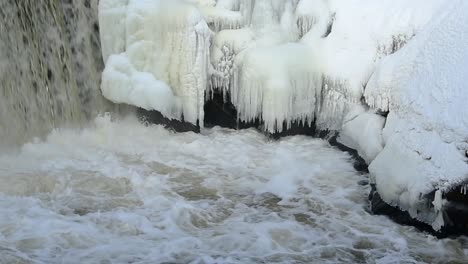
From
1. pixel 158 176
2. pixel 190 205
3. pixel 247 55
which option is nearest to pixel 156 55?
pixel 247 55

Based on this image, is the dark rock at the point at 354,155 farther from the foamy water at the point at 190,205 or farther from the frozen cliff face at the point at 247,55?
the frozen cliff face at the point at 247,55

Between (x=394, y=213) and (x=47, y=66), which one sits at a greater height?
(x=47, y=66)

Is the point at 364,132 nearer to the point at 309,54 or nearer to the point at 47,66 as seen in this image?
the point at 309,54

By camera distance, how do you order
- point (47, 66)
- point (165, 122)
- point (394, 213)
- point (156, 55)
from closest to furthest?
1. point (394, 213)
2. point (47, 66)
3. point (156, 55)
4. point (165, 122)

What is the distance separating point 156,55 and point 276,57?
1.36 meters

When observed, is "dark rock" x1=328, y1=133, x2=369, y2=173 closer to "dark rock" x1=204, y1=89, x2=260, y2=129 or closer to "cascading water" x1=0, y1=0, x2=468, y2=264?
"cascading water" x1=0, y1=0, x2=468, y2=264

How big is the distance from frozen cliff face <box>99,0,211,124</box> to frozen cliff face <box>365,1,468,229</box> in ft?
6.85

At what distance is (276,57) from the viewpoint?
6.50 meters

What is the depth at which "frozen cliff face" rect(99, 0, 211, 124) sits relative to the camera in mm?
6316

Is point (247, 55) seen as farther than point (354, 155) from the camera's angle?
Yes

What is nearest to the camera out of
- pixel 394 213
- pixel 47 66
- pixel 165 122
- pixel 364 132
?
pixel 394 213

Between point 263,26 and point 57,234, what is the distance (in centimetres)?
366

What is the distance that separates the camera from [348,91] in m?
6.20

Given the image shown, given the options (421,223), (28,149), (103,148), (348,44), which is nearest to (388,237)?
(421,223)
